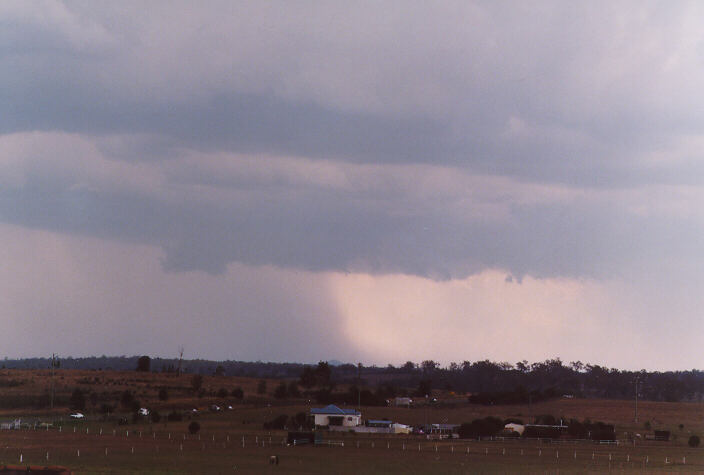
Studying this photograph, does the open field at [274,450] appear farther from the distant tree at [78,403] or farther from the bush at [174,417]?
the bush at [174,417]

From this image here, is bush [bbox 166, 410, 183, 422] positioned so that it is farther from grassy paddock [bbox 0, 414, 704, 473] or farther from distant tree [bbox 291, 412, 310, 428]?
distant tree [bbox 291, 412, 310, 428]

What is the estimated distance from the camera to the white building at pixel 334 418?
474 feet

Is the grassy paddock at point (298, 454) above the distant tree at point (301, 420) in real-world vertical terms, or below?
below

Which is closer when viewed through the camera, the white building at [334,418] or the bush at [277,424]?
the bush at [277,424]

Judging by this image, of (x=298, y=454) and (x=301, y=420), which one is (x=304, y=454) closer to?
(x=298, y=454)

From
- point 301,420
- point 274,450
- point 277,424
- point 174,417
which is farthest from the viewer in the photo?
point 301,420

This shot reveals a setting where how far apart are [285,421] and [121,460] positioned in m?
63.5

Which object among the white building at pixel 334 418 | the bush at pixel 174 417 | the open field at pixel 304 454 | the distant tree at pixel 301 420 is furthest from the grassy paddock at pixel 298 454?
the white building at pixel 334 418

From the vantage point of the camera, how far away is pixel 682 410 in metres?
194

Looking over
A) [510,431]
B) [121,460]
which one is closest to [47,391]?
[510,431]

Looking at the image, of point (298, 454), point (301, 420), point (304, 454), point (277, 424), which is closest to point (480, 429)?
point (301, 420)

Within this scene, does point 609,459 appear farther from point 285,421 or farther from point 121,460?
point 285,421

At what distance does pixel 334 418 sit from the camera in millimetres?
145375

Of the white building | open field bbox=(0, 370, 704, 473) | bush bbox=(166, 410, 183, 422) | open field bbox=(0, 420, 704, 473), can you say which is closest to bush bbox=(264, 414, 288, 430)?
open field bbox=(0, 370, 704, 473)
